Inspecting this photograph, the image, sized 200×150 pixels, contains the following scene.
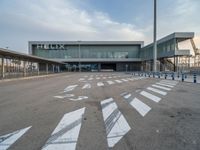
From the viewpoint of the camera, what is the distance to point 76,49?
79.2 m

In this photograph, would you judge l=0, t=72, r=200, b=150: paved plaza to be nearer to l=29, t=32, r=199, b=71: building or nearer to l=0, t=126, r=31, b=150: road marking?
l=0, t=126, r=31, b=150: road marking

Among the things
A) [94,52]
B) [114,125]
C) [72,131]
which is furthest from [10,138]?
[94,52]

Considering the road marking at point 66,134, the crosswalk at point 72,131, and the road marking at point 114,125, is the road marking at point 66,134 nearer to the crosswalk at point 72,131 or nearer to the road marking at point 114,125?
the crosswalk at point 72,131

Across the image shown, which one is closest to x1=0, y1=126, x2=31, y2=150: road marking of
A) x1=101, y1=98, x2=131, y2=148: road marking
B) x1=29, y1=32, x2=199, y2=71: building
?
x1=101, y1=98, x2=131, y2=148: road marking

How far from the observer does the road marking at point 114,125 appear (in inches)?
164

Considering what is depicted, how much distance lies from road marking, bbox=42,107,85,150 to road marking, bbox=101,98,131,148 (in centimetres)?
80

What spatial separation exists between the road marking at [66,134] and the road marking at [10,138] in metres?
0.78

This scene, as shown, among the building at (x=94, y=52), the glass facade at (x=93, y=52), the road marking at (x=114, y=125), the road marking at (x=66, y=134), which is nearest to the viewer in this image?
the road marking at (x=66, y=134)

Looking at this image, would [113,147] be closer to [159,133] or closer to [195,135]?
[159,133]

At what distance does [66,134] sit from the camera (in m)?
4.43

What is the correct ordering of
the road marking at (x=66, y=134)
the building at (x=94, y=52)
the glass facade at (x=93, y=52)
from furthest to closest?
the glass facade at (x=93, y=52) < the building at (x=94, y=52) < the road marking at (x=66, y=134)

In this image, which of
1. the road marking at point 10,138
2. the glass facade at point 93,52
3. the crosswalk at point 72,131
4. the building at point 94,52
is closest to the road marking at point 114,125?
the crosswalk at point 72,131

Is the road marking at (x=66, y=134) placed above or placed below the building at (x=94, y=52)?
below

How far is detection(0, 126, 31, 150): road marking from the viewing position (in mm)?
3803
